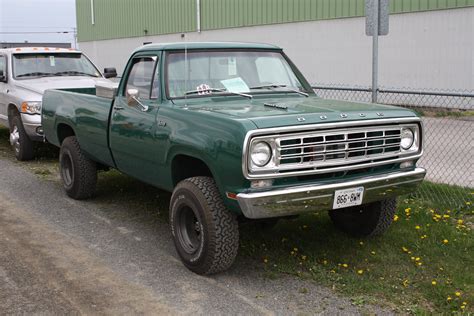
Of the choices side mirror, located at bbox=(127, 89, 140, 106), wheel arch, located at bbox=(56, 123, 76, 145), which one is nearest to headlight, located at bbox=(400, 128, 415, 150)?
side mirror, located at bbox=(127, 89, 140, 106)

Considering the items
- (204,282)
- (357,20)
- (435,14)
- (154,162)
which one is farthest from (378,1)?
(357,20)

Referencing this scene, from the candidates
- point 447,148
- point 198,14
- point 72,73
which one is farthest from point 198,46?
point 198,14

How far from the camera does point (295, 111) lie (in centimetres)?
445

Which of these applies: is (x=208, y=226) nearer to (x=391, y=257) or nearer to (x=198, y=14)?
(x=391, y=257)

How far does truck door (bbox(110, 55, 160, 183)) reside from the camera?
5172mm

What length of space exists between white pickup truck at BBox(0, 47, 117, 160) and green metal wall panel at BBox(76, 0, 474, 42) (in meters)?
9.44

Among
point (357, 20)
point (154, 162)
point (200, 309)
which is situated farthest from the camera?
point (357, 20)

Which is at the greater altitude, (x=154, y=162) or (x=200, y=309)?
(x=154, y=162)

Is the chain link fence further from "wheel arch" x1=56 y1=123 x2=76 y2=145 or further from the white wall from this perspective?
"wheel arch" x1=56 y1=123 x2=76 y2=145

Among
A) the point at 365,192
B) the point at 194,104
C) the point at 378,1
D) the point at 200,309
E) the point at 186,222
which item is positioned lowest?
the point at 200,309

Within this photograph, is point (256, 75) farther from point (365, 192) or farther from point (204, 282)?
point (204, 282)

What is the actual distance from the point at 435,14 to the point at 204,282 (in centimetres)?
1304

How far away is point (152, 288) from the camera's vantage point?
14.4 feet

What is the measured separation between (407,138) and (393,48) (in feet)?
41.4
